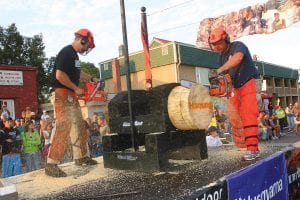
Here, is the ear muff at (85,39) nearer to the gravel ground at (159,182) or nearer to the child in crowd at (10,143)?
the gravel ground at (159,182)

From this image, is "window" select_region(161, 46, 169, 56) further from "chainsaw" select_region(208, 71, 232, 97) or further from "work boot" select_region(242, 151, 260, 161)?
"work boot" select_region(242, 151, 260, 161)

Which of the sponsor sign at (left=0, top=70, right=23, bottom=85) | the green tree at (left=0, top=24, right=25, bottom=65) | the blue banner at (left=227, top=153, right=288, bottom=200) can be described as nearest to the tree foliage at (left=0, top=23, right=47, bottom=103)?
the green tree at (left=0, top=24, right=25, bottom=65)

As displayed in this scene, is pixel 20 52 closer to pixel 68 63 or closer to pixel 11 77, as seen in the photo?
pixel 11 77

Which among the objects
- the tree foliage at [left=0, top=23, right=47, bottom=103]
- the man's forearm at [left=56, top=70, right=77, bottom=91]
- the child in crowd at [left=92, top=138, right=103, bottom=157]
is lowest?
the child in crowd at [left=92, top=138, right=103, bottom=157]

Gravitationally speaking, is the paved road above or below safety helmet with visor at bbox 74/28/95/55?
below

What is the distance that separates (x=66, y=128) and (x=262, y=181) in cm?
209

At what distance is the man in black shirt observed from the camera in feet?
14.5

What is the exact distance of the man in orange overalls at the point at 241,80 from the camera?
4.75 meters

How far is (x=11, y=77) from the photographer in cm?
2211

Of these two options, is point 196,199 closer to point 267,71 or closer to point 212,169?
point 212,169

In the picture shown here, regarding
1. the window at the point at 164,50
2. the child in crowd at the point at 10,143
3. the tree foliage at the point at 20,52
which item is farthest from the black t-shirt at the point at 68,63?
the tree foliage at the point at 20,52

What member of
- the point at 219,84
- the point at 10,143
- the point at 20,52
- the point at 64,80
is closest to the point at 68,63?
the point at 64,80

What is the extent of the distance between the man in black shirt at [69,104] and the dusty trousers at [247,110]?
170 centimetres

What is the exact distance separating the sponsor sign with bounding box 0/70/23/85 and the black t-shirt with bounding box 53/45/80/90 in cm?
1817
